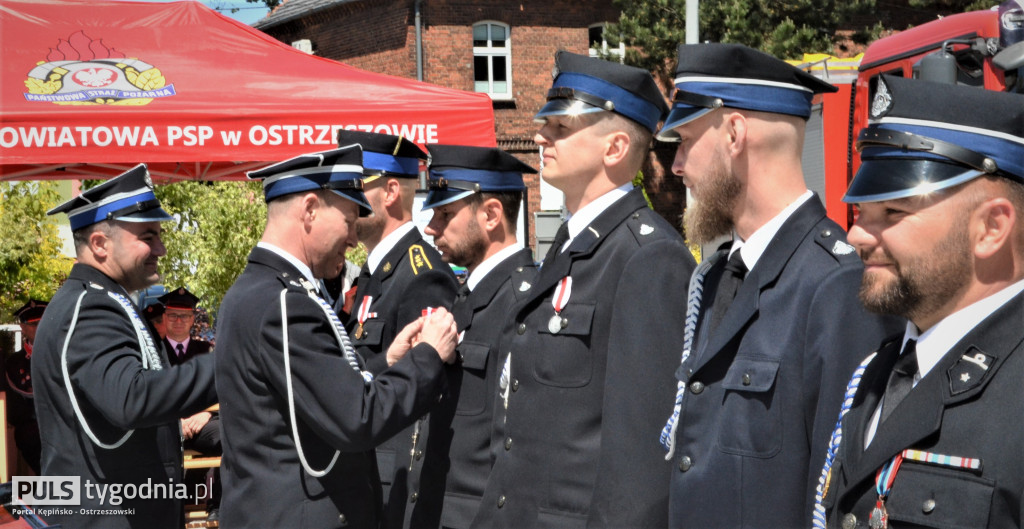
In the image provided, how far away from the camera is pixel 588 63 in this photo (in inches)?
134

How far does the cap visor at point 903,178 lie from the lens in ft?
6.60

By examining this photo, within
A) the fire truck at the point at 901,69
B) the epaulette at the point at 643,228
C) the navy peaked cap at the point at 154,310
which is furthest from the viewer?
the navy peaked cap at the point at 154,310

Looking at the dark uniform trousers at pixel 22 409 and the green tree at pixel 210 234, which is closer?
the dark uniform trousers at pixel 22 409

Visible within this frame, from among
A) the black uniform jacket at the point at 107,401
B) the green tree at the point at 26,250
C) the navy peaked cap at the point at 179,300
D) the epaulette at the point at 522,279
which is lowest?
the green tree at the point at 26,250

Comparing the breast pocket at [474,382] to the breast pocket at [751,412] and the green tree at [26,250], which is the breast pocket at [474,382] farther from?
the green tree at [26,250]

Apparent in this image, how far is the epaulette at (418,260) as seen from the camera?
458 cm

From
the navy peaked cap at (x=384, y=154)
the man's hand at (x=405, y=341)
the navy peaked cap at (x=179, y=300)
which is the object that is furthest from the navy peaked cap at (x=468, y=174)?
the navy peaked cap at (x=179, y=300)

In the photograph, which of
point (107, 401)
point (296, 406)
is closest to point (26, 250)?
point (107, 401)

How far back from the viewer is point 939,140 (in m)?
2.04

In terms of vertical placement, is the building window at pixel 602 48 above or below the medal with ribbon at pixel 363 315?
above

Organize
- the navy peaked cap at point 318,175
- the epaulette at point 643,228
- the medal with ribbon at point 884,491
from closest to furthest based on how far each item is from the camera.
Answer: the medal with ribbon at point 884,491 < the epaulette at point 643,228 < the navy peaked cap at point 318,175

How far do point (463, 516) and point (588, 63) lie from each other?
165 centimetres

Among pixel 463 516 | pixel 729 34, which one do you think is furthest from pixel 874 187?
pixel 729 34

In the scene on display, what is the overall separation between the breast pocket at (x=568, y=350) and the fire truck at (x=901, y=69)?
7.13 ft
